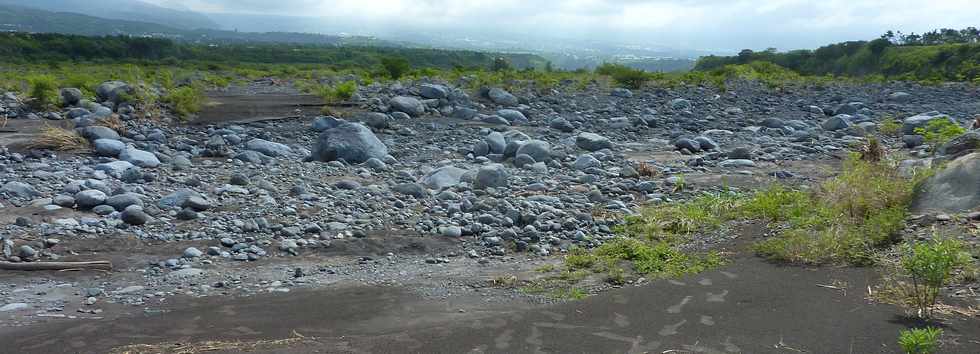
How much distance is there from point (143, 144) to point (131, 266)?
5.49m

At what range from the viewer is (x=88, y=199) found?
734cm

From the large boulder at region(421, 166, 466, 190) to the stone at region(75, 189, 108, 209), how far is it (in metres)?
3.41

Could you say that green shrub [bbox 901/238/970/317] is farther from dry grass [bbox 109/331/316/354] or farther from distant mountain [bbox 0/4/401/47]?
distant mountain [bbox 0/4/401/47]

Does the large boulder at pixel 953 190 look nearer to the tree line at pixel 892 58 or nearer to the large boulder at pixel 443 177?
the large boulder at pixel 443 177

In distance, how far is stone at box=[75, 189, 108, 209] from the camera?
733 centimetres

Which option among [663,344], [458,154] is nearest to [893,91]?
[458,154]

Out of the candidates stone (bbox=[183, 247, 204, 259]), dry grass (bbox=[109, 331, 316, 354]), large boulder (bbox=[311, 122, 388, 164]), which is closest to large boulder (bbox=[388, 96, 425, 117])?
large boulder (bbox=[311, 122, 388, 164])

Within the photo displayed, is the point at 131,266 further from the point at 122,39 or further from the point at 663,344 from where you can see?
the point at 122,39

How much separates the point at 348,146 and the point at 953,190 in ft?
23.0

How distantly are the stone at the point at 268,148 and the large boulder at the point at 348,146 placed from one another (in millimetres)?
511

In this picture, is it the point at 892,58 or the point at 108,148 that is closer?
the point at 108,148

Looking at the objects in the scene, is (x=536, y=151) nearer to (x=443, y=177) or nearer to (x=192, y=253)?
(x=443, y=177)

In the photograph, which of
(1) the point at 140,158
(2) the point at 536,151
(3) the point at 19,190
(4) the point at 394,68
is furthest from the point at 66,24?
(3) the point at 19,190

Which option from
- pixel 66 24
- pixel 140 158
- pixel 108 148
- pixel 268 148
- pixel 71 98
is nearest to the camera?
pixel 140 158
